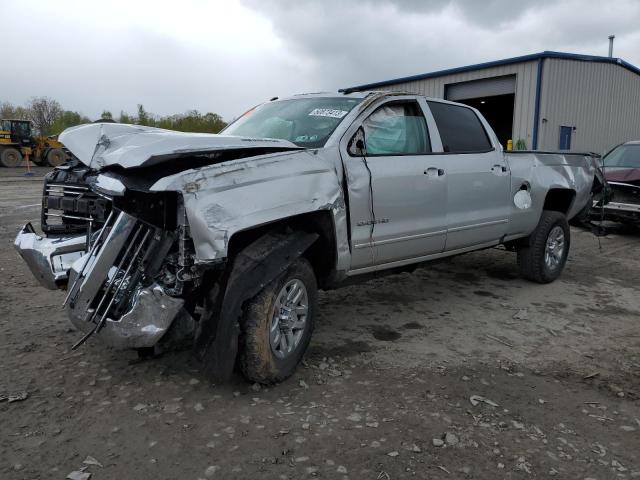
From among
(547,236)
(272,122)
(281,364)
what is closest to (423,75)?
(547,236)

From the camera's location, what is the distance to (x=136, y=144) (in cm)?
306

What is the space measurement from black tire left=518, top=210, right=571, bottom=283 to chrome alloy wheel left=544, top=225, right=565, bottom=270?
0.02 m

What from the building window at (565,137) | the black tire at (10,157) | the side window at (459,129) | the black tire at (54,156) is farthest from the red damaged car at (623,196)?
the black tire at (10,157)

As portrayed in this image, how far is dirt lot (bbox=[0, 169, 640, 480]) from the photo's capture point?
2652mm

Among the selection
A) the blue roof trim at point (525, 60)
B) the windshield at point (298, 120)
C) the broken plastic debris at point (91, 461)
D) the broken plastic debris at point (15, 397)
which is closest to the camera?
the broken plastic debris at point (91, 461)

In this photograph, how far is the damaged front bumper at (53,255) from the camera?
3625 mm

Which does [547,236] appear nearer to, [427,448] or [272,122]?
[272,122]

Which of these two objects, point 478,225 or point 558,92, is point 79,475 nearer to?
point 478,225

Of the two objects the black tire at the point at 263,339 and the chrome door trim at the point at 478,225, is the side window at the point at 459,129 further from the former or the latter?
the black tire at the point at 263,339

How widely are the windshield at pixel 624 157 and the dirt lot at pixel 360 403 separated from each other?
5805 mm

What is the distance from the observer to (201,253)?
285 centimetres

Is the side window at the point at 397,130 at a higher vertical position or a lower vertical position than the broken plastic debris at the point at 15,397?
higher

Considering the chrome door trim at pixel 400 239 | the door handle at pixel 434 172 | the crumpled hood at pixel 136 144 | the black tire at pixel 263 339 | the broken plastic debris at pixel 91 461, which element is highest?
the crumpled hood at pixel 136 144

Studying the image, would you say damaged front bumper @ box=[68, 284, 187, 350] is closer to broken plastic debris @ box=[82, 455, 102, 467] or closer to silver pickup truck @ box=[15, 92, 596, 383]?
silver pickup truck @ box=[15, 92, 596, 383]
